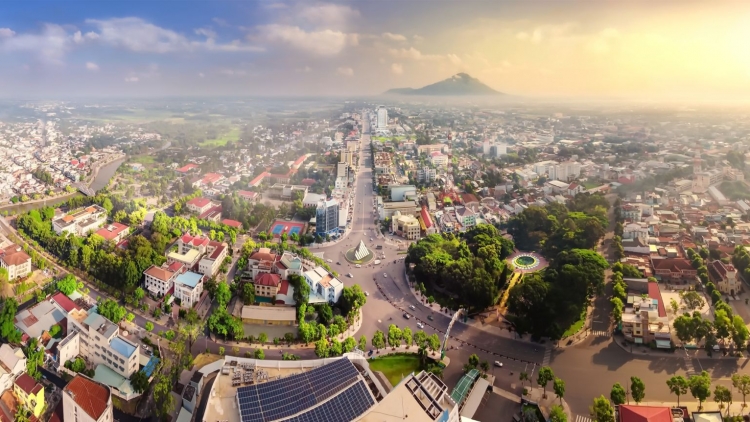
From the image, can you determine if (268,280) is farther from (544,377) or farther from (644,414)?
(644,414)

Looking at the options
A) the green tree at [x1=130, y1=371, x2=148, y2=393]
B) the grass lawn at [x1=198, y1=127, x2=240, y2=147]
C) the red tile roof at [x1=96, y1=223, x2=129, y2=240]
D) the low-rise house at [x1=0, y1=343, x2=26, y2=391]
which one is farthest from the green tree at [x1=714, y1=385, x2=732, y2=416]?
the grass lawn at [x1=198, y1=127, x2=240, y2=147]

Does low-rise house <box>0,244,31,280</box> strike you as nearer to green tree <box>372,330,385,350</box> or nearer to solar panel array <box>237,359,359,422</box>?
solar panel array <box>237,359,359,422</box>

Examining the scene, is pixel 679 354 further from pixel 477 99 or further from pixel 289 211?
pixel 477 99

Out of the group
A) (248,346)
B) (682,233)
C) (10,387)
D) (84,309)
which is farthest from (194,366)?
(682,233)

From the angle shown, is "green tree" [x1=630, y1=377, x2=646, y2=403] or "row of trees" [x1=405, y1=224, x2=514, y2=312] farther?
"row of trees" [x1=405, y1=224, x2=514, y2=312]

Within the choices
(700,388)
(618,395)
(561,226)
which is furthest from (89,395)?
(561,226)
